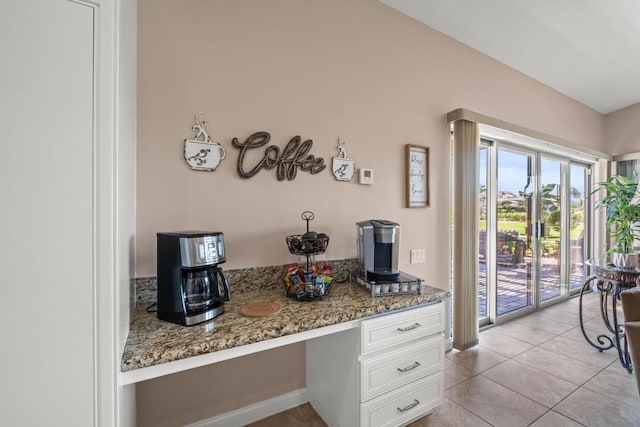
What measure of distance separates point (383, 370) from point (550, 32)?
3.20 metres

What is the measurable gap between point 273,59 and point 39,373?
176 cm

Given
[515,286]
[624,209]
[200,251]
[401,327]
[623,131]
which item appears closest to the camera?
[200,251]

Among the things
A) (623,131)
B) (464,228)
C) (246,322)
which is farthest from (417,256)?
(623,131)

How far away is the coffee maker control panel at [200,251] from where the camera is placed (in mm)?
1141

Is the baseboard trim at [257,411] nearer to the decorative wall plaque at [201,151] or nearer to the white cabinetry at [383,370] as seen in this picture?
the white cabinetry at [383,370]

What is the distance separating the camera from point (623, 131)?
4.29 metres

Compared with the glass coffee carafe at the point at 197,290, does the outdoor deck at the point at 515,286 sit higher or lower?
lower

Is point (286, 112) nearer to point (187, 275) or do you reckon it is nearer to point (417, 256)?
point (187, 275)

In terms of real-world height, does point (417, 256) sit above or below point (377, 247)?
below

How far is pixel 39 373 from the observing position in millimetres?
759

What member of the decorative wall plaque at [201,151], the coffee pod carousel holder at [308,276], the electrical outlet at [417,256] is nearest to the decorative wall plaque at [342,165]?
the coffee pod carousel holder at [308,276]

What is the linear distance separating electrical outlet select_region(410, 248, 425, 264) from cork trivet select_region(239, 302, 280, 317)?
1.34 meters

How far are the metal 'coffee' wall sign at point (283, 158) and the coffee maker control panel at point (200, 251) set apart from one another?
528 millimetres

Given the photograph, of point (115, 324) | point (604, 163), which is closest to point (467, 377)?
point (115, 324)
